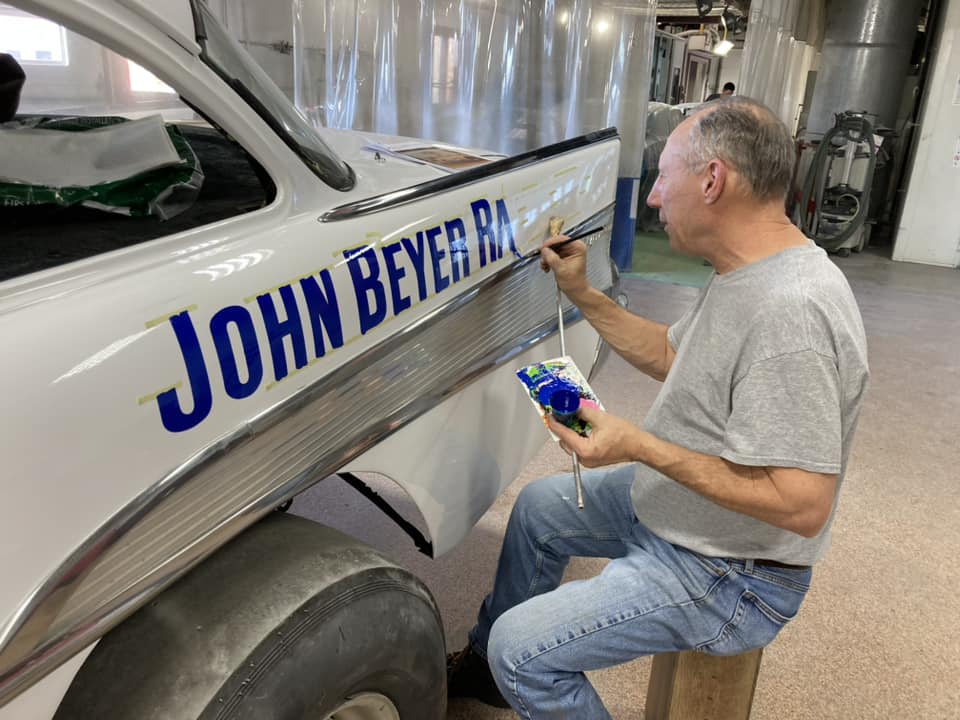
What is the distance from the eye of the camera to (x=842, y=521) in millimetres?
2518

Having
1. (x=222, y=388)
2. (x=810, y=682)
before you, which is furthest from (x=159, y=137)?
(x=810, y=682)

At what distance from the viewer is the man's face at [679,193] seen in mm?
1244

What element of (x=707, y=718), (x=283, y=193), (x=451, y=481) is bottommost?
(x=707, y=718)

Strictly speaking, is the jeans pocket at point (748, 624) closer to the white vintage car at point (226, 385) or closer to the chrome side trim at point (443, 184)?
the white vintage car at point (226, 385)

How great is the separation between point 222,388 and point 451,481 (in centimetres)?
60

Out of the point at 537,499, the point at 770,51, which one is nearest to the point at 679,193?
the point at 537,499

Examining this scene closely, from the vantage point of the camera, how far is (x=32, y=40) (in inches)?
124

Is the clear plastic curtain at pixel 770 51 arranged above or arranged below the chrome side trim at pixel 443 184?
above

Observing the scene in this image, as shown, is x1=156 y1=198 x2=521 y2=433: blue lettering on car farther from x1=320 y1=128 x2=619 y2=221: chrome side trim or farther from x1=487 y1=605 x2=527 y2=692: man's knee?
x1=487 y1=605 x2=527 y2=692: man's knee

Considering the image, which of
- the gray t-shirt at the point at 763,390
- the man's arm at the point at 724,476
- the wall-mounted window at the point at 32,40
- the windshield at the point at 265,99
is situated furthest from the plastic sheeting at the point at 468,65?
the man's arm at the point at 724,476

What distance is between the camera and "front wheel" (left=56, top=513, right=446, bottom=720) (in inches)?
36.4

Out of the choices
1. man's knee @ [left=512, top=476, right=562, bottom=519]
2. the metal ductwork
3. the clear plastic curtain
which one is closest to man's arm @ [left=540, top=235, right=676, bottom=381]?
man's knee @ [left=512, top=476, right=562, bottom=519]

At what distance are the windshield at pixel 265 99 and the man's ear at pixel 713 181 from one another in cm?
59

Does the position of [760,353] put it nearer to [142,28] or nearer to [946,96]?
[142,28]
